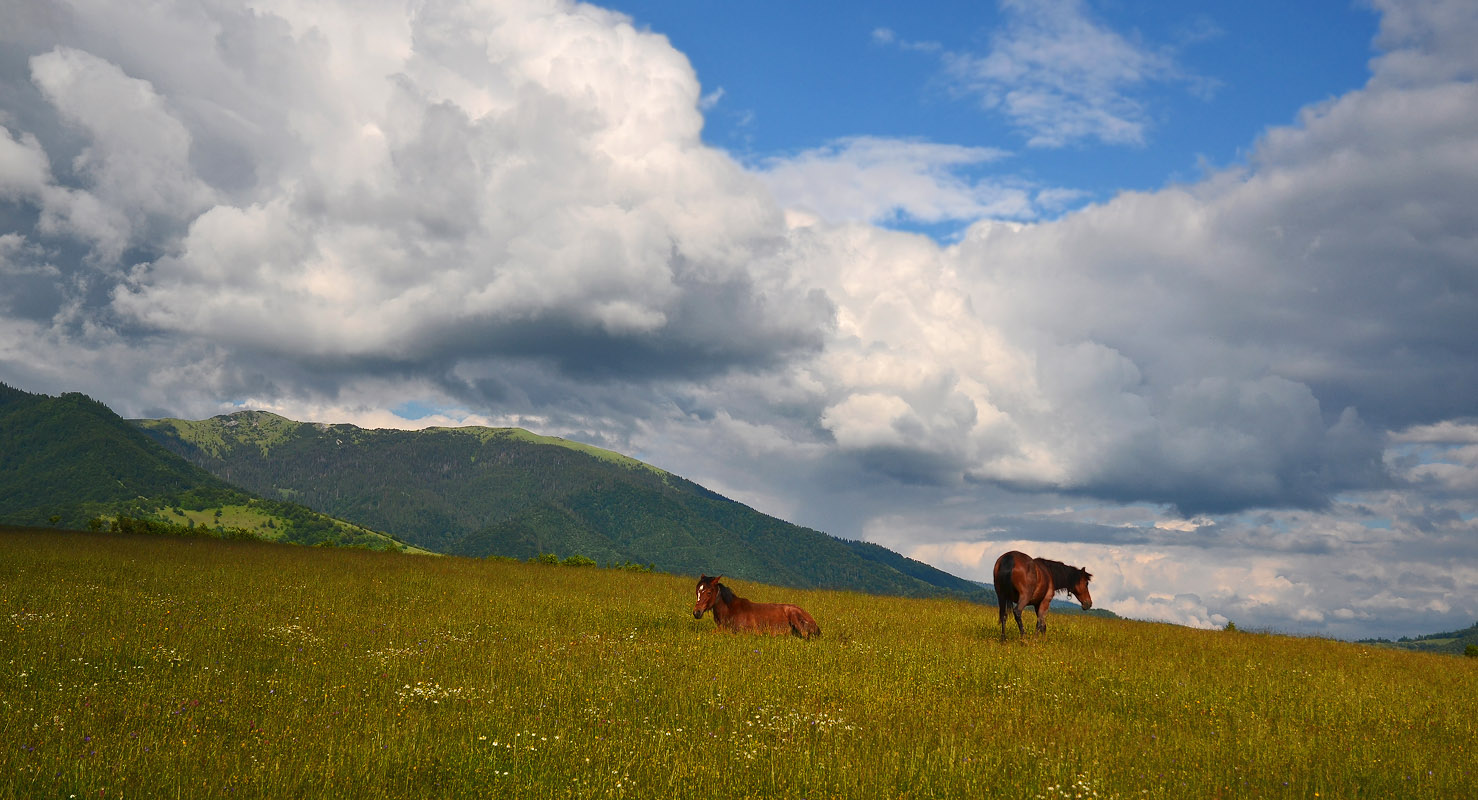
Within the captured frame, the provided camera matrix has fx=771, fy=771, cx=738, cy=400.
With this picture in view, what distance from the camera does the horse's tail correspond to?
59.1 ft

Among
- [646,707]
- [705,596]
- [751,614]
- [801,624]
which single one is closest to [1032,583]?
[801,624]

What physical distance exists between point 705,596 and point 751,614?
1.20 m

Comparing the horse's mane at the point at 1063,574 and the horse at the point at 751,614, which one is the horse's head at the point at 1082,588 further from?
the horse at the point at 751,614

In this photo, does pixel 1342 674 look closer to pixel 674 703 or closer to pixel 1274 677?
pixel 1274 677

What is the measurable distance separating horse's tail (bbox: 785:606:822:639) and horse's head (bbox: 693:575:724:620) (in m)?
1.85

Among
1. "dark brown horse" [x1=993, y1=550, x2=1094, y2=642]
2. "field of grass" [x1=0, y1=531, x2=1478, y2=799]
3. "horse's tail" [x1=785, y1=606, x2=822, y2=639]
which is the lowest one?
"field of grass" [x1=0, y1=531, x2=1478, y2=799]

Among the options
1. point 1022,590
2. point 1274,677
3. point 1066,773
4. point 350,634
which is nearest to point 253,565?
point 350,634

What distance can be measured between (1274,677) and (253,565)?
29872 mm

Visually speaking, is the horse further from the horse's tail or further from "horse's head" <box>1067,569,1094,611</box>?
"horse's head" <box>1067,569,1094,611</box>

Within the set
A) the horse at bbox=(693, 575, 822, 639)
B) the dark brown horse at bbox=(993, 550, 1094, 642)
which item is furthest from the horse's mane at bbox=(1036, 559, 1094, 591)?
the horse at bbox=(693, 575, 822, 639)

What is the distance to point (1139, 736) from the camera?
34.3ft

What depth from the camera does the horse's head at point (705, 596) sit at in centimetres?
1841

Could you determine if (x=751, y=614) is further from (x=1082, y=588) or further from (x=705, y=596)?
(x=1082, y=588)

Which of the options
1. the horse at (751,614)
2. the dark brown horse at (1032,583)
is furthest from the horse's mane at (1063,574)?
the horse at (751,614)
